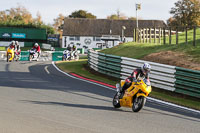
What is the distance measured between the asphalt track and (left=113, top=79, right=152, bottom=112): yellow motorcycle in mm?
203

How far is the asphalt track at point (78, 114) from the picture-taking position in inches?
332

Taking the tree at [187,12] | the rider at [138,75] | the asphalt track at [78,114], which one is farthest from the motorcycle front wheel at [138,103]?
the tree at [187,12]

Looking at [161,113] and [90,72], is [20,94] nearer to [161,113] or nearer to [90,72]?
[161,113]

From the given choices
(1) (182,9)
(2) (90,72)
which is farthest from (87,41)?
(2) (90,72)

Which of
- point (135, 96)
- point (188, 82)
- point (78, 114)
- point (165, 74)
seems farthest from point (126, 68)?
point (78, 114)

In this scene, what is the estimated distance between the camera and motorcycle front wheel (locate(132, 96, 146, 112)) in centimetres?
1062

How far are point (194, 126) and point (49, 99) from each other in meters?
5.20

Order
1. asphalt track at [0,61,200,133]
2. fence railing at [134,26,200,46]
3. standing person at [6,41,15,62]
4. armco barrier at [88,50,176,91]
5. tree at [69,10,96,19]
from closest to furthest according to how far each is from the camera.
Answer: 1. asphalt track at [0,61,200,133]
2. armco barrier at [88,50,176,91]
3. fence railing at [134,26,200,46]
4. standing person at [6,41,15,62]
5. tree at [69,10,96,19]

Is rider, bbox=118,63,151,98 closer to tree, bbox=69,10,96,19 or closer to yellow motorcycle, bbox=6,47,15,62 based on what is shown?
yellow motorcycle, bbox=6,47,15,62

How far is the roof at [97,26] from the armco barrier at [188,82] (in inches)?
2765

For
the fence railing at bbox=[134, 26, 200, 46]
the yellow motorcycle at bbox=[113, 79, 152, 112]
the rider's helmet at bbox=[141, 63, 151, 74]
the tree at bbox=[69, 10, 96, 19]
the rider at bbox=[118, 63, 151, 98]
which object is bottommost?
the yellow motorcycle at bbox=[113, 79, 152, 112]

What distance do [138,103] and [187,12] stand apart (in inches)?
2815

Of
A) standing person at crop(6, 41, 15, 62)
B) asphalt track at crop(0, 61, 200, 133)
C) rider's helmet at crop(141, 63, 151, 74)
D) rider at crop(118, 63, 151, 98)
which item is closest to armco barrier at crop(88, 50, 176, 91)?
asphalt track at crop(0, 61, 200, 133)

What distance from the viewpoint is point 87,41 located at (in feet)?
284
